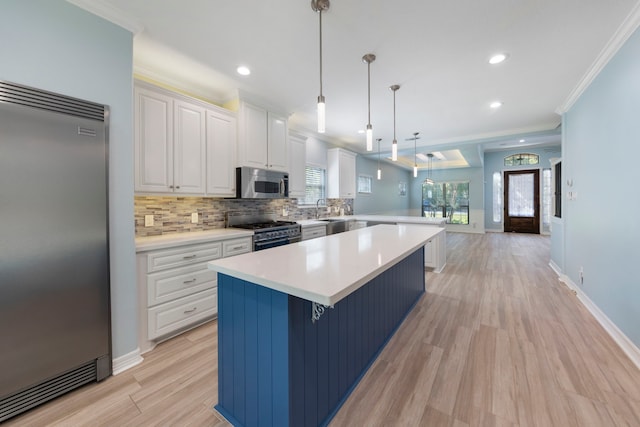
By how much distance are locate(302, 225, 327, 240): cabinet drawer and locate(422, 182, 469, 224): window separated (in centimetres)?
728

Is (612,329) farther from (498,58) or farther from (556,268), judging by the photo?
(498,58)

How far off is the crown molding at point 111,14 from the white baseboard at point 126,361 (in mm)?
2495

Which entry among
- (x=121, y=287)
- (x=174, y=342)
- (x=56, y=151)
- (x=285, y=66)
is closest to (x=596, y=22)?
(x=285, y=66)

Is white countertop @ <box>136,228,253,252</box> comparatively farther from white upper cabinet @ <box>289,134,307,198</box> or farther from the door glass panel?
the door glass panel

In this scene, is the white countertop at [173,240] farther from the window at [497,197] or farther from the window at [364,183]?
→ the window at [497,197]

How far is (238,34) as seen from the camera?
2088 mm

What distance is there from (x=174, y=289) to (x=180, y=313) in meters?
0.25

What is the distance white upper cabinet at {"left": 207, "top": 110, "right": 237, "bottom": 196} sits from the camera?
9.46ft

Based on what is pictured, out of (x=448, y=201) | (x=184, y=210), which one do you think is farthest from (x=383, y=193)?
(x=184, y=210)

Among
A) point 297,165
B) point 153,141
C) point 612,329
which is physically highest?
point 297,165

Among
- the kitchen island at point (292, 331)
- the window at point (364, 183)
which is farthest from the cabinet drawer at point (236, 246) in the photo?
the window at point (364, 183)

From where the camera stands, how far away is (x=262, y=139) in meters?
3.41

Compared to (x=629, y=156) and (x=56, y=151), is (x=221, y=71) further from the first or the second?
(x=629, y=156)

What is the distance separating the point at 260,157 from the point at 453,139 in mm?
4392
